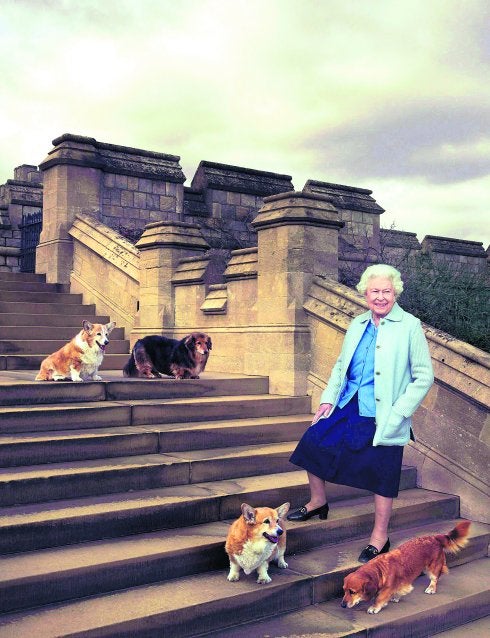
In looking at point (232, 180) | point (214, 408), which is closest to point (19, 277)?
point (232, 180)

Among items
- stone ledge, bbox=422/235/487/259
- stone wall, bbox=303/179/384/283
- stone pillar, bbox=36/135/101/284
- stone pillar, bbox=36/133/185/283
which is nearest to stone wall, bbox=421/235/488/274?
stone ledge, bbox=422/235/487/259

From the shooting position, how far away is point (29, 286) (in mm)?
11766

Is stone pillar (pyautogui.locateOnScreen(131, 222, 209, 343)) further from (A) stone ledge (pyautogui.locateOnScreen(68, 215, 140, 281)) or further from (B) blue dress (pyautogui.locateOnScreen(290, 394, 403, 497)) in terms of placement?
(B) blue dress (pyautogui.locateOnScreen(290, 394, 403, 497))

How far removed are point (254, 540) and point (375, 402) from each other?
1.23 metres

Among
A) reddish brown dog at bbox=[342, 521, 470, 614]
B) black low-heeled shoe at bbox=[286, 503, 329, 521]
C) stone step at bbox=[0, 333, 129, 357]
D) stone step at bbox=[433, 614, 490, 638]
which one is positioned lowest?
stone step at bbox=[433, 614, 490, 638]

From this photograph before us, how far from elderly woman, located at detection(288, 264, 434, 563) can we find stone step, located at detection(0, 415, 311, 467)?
1.48m

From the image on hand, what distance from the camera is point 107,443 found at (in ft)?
19.4

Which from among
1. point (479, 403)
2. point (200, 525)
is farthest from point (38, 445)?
point (479, 403)

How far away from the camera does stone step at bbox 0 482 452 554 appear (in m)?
4.63

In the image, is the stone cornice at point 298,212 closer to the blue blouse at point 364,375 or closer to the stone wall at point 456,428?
the stone wall at point 456,428

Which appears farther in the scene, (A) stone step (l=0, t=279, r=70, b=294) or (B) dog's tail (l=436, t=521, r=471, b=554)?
(A) stone step (l=0, t=279, r=70, b=294)

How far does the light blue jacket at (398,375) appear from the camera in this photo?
15.4 ft

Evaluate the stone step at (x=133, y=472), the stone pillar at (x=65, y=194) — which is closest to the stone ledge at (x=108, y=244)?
the stone pillar at (x=65, y=194)

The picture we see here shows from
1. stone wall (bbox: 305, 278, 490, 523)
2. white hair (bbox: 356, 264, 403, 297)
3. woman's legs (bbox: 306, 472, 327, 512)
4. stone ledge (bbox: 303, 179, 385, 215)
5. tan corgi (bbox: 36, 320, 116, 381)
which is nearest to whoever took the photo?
white hair (bbox: 356, 264, 403, 297)
